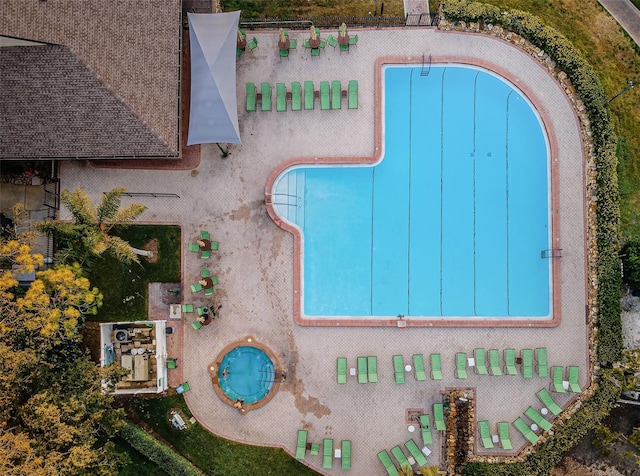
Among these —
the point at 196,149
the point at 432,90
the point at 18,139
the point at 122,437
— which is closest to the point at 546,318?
the point at 432,90

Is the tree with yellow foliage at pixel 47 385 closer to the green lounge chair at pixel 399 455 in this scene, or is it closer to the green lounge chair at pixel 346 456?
the green lounge chair at pixel 346 456

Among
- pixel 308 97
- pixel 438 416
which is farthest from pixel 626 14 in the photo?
pixel 438 416

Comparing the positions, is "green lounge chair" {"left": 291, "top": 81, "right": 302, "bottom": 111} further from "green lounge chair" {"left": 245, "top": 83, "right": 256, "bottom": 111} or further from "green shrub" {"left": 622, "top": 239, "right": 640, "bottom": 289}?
"green shrub" {"left": 622, "top": 239, "right": 640, "bottom": 289}

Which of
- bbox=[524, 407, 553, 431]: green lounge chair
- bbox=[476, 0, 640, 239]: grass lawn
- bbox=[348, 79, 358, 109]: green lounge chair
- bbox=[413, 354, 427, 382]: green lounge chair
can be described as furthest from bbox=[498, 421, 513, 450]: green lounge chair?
bbox=[348, 79, 358, 109]: green lounge chair

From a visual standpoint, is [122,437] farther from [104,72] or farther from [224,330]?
[104,72]

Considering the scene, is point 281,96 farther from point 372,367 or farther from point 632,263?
point 632,263

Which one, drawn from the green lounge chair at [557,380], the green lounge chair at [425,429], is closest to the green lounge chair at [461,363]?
the green lounge chair at [425,429]
